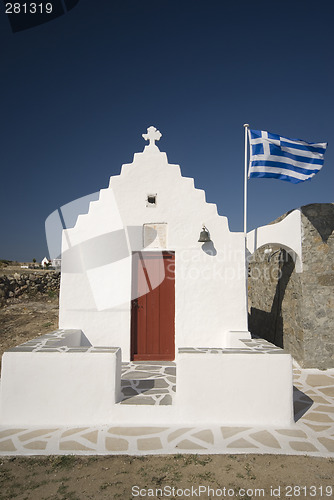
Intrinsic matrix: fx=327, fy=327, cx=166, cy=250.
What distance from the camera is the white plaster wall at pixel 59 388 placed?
441 centimetres

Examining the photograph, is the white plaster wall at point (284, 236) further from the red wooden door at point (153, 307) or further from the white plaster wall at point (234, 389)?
the white plaster wall at point (234, 389)

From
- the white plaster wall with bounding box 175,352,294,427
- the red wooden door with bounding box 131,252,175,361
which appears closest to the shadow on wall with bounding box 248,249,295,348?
the red wooden door with bounding box 131,252,175,361

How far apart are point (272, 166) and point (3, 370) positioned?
6324mm

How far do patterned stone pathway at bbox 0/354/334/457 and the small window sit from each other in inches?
144

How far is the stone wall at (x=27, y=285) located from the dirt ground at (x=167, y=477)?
38.4 feet

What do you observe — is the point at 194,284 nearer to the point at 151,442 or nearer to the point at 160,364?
the point at 160,364

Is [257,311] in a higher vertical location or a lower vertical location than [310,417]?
higher

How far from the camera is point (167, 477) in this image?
324cm

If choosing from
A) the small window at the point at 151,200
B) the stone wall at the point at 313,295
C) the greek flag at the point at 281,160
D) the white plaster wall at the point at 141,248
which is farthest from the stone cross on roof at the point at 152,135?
the stone wall at the point at 313,295

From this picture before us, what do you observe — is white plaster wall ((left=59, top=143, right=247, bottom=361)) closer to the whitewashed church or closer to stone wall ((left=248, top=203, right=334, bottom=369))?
the whitewashed church

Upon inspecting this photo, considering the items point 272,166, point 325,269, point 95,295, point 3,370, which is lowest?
point 3,370

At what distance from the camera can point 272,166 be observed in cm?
717

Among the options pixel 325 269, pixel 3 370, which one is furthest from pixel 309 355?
pixel 3 370

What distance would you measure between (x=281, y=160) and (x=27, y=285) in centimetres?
1328
